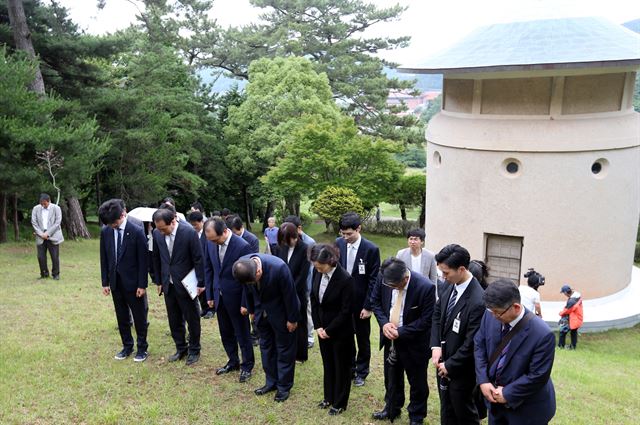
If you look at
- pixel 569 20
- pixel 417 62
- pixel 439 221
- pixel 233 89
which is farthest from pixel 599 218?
pixel 233 89

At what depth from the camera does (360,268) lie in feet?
19.9

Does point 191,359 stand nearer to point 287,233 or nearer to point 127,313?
point 127,313

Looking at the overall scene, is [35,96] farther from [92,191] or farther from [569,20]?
[569,20]

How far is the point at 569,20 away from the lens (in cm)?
1302

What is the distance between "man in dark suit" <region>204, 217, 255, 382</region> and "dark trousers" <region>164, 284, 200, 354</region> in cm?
35

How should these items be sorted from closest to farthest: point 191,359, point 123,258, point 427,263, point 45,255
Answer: point 123,258 → point 191,359 → point 427,263 → point 45,255

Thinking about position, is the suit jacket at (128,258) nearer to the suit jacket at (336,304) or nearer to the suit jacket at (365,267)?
the suit jacket at (336,304)

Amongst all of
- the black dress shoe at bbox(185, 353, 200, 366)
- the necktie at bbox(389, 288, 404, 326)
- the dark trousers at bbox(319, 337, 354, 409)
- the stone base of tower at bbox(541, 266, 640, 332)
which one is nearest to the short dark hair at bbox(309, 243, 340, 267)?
the necktie at bbox(389, 288, 404, 326)

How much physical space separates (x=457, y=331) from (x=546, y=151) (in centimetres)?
890

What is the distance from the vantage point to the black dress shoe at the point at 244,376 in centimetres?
608

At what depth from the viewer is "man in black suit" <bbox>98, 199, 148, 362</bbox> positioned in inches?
247

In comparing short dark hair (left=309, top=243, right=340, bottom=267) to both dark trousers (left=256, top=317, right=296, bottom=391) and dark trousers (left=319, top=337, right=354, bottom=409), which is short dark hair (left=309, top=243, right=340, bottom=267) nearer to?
dark trousers (left=319, top=337, right=354, bottom=409)

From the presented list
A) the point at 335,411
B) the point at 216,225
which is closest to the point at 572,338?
the point at 335,411

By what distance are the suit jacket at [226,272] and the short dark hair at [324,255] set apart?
108 centimetres
